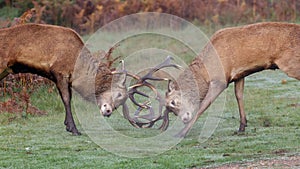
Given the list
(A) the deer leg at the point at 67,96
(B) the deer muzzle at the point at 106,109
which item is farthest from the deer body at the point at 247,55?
(A) the deer leg at the point at 67,96

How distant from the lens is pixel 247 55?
1159 cm

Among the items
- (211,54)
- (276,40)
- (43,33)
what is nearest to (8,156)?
(43,33)

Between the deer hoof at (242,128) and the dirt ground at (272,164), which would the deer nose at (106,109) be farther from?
the dirt ground at (272,164)

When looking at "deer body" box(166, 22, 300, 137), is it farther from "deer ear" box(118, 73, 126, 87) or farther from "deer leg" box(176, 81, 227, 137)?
"deer ear" box(118, 73, 126, 87)

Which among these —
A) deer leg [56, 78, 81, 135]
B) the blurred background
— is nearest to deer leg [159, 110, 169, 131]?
deer leg [56, 78, 81, 135]

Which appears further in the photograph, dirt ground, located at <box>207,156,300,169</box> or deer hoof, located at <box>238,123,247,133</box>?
deer hoof, located at <box>238,123,247,133</box>

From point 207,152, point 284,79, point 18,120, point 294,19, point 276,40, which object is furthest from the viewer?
point 294,19

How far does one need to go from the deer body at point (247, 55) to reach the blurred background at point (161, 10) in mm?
10577

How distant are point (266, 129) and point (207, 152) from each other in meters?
1.99

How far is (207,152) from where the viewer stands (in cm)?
1032

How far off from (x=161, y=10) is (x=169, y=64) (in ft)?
40.5

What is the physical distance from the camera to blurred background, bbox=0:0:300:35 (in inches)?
912

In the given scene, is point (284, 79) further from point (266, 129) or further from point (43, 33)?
point (43, 33)

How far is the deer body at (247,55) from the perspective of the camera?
37.8 feet
